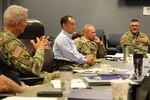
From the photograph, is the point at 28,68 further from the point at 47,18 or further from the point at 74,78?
the point at 47,18

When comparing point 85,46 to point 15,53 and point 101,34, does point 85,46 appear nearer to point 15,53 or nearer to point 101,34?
point 15,53

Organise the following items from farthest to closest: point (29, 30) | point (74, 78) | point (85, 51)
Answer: point (85, 51)
point (29, 30)
point (74, 78)

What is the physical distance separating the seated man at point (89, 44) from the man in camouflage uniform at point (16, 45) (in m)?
2.05

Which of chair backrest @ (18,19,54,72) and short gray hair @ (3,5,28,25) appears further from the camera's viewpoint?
chair backrest @ (18,19,54,72)

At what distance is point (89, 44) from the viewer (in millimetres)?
4855

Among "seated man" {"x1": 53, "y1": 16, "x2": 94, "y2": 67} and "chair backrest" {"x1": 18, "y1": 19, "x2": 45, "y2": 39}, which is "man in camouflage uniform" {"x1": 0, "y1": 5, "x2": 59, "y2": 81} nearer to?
"chair backrest" {"x1": 18, "y1": 19, "x2": 45, "y2": 39}

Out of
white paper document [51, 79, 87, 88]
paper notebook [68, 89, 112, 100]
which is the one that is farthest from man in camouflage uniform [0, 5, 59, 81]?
paper notebook [68, 89, 112, 100]

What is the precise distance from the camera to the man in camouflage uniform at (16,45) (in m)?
2.62

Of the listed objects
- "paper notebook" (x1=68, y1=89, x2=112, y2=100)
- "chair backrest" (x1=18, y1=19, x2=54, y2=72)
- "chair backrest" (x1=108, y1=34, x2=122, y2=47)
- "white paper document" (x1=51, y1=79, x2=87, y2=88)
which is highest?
"chair backrest" (x1=18, y1=19, x2=54, y2=72)

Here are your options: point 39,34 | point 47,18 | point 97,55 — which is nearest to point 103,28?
point 47,18

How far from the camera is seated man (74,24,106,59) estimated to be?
4.82 metres

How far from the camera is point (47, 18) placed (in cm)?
859

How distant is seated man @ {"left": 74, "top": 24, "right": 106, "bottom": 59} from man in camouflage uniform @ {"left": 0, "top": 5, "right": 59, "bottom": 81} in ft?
6.73

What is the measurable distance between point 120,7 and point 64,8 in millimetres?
1534
